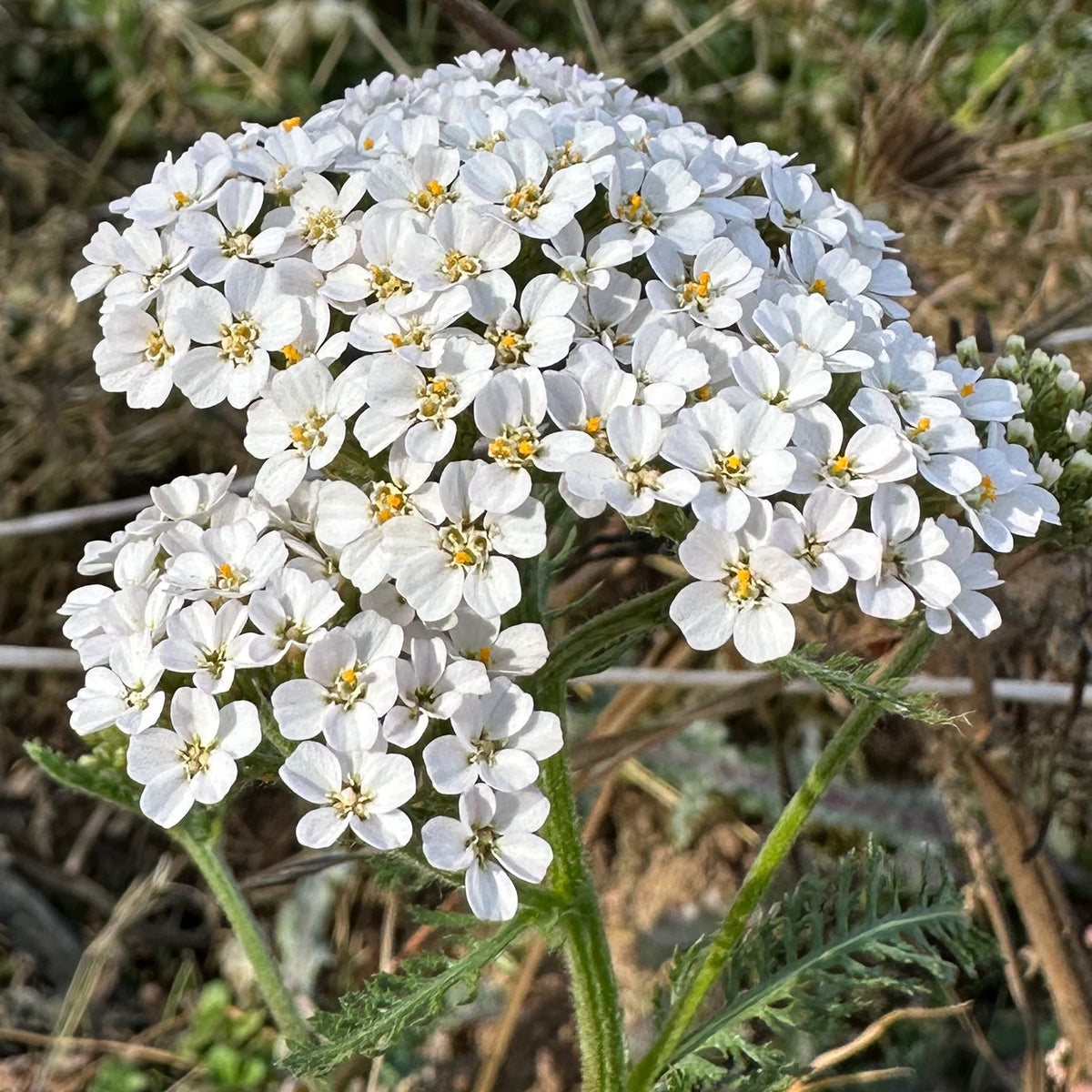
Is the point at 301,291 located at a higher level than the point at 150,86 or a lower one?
higher

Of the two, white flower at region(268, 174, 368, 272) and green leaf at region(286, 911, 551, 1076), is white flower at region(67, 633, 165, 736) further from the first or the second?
white flower at region(268, 174, 368, 272)

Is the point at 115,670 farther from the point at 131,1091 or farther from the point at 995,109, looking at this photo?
the point at 995,109

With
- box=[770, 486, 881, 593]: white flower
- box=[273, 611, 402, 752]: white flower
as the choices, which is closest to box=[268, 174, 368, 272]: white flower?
box=[273, 611, 402, 752]: white flower

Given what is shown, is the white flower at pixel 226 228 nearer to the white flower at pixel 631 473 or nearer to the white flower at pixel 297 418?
the white flower at pixel 297 418

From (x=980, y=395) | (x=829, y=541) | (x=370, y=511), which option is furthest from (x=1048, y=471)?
(x=370, y=511)

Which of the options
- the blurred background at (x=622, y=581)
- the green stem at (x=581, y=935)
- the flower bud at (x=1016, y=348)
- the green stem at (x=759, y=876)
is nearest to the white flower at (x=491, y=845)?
the green stem at (x=581, y=935)

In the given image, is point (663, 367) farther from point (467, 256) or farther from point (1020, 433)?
point (1020, 433)

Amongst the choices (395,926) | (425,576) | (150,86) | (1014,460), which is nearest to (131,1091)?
(395,926)
